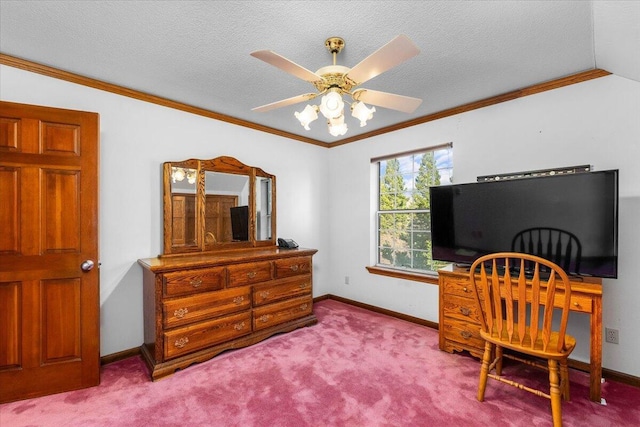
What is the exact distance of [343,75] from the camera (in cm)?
169

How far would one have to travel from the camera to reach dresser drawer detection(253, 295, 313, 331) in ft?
9.52

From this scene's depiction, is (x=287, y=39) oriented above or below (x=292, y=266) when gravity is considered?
above

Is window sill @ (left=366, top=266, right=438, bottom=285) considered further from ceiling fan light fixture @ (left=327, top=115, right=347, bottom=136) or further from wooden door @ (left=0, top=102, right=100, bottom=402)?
wooden door @ (left=0, top=102, right=100, bottom=402)

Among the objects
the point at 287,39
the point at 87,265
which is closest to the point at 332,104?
the point at 287,39

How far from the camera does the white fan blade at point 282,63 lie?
1.40m

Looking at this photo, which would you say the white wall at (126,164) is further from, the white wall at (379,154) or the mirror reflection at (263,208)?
the mirror reflection at (263,208)

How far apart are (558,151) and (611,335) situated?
1.50 m

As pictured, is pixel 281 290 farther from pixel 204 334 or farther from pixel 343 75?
pixel 343 75

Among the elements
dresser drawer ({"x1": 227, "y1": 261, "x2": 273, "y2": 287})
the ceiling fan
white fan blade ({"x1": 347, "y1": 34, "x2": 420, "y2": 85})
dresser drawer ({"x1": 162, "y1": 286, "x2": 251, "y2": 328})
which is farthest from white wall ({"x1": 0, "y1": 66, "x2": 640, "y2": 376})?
white fan blade ({"x1": 347, "y1": 34, "x2": 420, "y2": 85})

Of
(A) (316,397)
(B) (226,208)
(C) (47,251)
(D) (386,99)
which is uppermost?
(D) (386,99)

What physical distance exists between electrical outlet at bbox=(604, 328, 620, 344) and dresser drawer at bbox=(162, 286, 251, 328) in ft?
9.71

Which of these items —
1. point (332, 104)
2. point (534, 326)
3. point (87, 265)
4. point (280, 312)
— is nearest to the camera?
point (332, 104)

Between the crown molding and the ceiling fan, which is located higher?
the crown molding

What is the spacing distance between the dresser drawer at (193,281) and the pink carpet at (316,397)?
63 cm
